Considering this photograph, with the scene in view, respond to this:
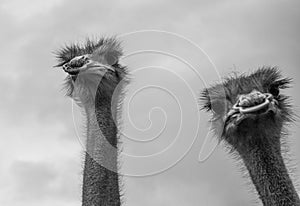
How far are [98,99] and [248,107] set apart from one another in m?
1.93

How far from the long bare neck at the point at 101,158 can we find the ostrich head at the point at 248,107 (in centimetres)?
118

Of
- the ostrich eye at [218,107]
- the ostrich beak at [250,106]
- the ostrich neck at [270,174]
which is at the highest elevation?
the ostrich eye at [218,107]

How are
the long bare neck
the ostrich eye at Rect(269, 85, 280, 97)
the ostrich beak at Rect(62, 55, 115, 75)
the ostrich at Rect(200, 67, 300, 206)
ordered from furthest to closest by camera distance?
the ostrich beak at Rect(62, 55, 115, 75), the ostrich eye at Rect(269, 85, 280, 97), the long bare neck, the ostrich at Rect(200, 67, 300, 206)

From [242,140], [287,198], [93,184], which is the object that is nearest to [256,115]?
[242,140]

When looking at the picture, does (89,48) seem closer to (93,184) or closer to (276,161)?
(93,184)

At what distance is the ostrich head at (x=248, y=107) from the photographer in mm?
6082

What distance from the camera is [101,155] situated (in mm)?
6738

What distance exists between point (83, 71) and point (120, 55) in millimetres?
691

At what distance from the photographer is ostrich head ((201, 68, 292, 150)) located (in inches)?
239

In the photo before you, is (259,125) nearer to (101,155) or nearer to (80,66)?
(101,155)

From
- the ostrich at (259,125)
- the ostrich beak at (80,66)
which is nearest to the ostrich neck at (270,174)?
the ostrich at (259,125)

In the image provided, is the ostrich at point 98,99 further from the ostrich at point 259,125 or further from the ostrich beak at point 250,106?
the ostrich beak at point 250,106

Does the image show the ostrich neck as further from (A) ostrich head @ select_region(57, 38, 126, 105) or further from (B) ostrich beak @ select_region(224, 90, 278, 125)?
(A) ostrich head @ select_region(57, 38, 126, 105)

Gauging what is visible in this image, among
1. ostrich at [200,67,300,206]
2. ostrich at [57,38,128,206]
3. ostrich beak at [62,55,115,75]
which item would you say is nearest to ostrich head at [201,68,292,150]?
Result: ostrich at [200,67,300,206]
